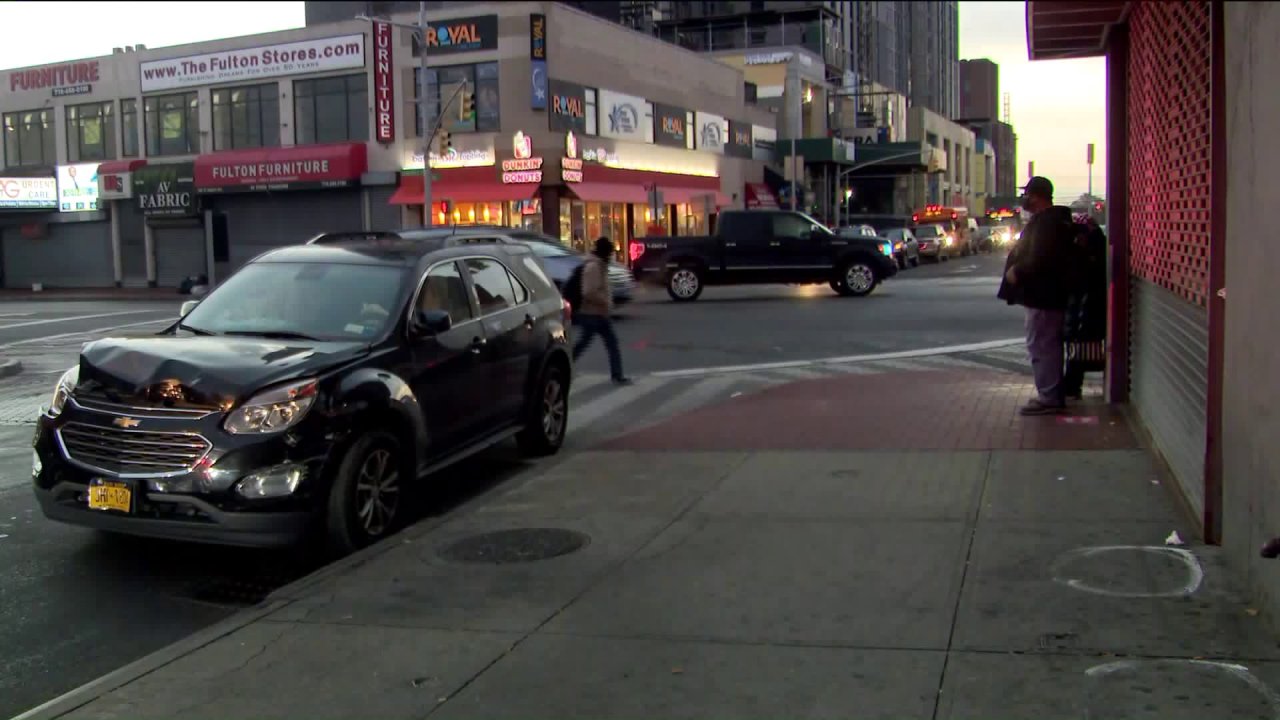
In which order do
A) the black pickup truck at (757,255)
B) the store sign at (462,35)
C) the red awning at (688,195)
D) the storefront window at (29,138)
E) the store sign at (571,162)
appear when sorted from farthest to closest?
the storefront window at (29,138), the red awning at (688,195), the store sign at (462,35), the store sign at (571,162), the black pickup truck at (757,255)

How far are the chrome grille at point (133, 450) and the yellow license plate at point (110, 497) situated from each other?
78 millimetres

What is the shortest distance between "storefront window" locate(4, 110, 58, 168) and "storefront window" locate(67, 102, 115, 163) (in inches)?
43.5

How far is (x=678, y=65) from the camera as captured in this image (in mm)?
50469

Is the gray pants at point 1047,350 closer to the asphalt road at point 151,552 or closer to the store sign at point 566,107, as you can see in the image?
the asphalt road at point 151,552

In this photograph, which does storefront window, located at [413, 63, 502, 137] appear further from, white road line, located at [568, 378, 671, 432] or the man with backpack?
white road line, located at [568, 378, 671, 432]

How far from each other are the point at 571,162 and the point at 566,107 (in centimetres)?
256

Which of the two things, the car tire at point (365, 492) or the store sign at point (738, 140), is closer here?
the car tire at point (365, 492)

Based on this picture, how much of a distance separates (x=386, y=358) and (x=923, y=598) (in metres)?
3.48

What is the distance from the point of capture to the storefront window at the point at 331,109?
139 ft

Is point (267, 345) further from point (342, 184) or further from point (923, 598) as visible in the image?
point (342, 184)

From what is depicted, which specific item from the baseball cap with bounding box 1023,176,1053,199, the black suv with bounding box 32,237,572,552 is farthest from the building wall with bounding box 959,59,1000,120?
the black suv with bounding box 32,237,572,552

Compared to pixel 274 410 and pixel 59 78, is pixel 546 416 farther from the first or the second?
pixel 59 78

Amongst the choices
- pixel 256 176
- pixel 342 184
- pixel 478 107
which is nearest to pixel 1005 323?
pixel 478 107

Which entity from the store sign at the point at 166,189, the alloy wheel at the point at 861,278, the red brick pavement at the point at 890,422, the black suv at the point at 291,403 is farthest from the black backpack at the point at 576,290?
A: the store sign at the point at 166,189
